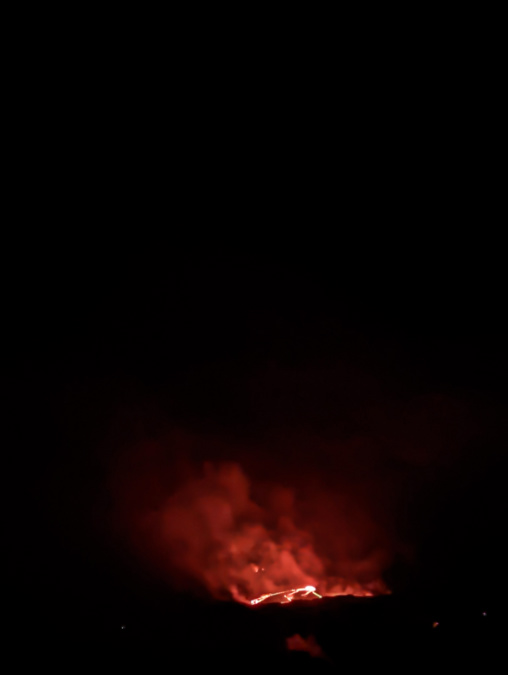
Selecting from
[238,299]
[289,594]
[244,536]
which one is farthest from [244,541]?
[238,299]

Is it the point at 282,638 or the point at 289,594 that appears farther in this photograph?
the point at 289,594

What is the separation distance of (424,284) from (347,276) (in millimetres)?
726

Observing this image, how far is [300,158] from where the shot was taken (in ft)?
16.9

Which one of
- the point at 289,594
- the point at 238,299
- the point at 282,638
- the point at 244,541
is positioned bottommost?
the point at 282,638

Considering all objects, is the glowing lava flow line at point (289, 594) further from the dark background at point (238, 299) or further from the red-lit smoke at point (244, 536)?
the dark background at point (238, 299)

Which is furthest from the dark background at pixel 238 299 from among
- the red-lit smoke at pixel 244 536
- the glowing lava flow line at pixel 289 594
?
the glowing lava flow line at pixel 289 594

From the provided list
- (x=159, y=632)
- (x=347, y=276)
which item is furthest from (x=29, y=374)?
(x=347, y=276)

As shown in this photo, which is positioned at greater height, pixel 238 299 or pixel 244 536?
pixel 238 299

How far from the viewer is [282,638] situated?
414 cm

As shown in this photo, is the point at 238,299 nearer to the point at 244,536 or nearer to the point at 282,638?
the point at 244,536

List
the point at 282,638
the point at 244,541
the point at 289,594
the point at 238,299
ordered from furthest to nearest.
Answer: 1. the point at 238,299
2. the point at 244,541
3. the point at 289,594
4. the point at 282,638

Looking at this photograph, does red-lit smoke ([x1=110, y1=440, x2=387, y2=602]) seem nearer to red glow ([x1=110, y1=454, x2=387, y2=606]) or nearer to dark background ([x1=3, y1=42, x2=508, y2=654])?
red glow ([x1=110, y1=454, x2=387, y2=606])

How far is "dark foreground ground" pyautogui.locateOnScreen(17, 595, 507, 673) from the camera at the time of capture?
3955 mm

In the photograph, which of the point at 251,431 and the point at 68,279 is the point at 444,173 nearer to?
the point at 251,431
